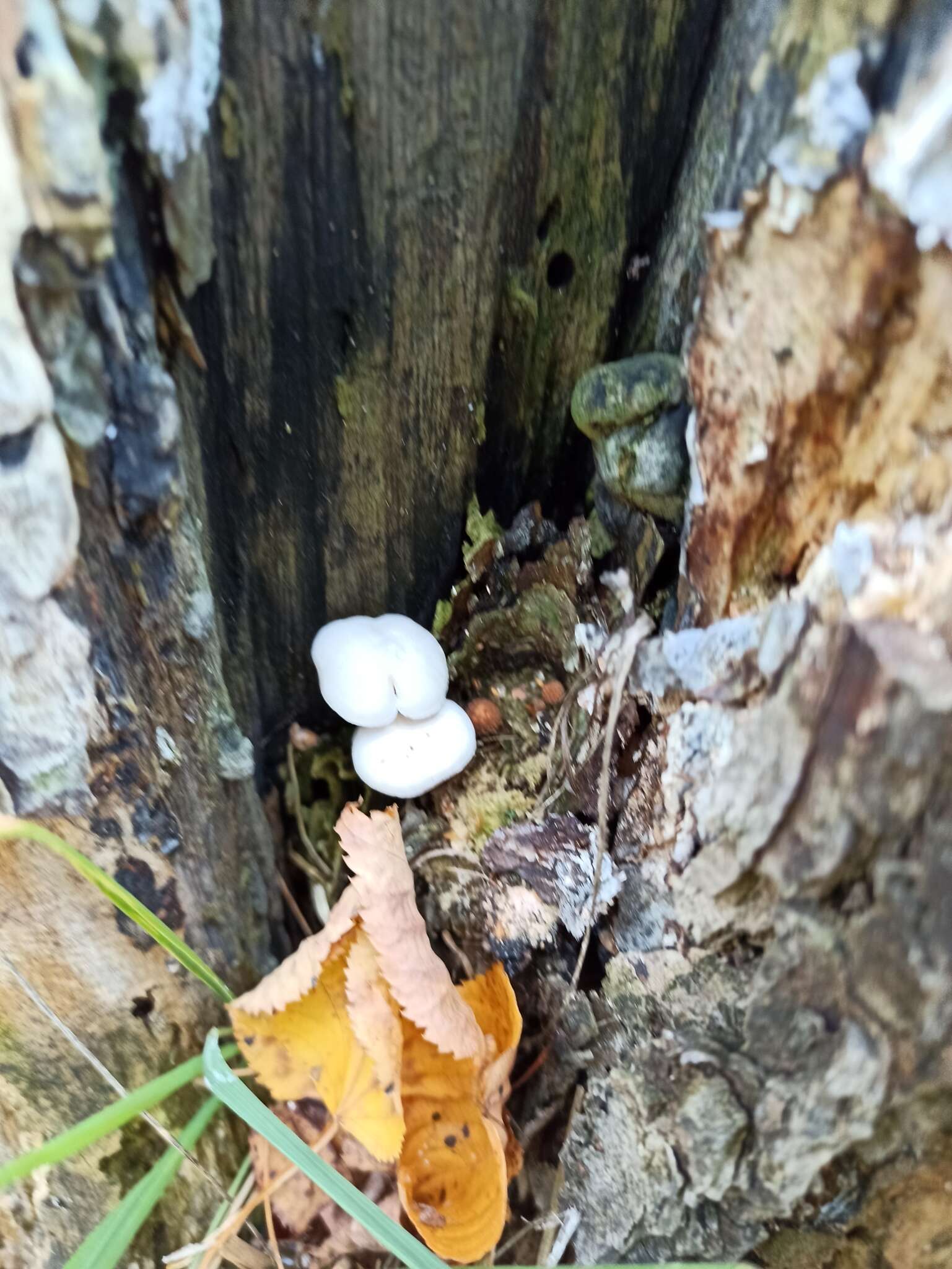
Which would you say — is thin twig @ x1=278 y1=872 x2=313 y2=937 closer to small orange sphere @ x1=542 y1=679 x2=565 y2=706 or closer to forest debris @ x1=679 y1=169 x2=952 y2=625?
small orange sphere @ x1=542 y1=679 x2=565 y2=706

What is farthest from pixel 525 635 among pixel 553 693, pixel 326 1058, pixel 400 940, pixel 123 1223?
pixel 123 1223

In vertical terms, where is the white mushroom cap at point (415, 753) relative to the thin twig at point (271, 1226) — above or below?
above

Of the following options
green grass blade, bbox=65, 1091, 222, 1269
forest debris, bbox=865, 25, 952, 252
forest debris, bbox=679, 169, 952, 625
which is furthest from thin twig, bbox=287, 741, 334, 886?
forest debris, bbox=865, 25, 952, 252

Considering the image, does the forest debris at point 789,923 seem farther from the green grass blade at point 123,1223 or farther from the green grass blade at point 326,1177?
the green grass blade at point 123,1223

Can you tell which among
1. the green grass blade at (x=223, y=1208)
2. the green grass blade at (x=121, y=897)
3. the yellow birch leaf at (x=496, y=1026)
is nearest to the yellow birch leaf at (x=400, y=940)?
the yellow birch leaf at (x=496, y=1026)

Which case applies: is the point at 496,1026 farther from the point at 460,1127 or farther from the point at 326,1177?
the point at 326,1177
